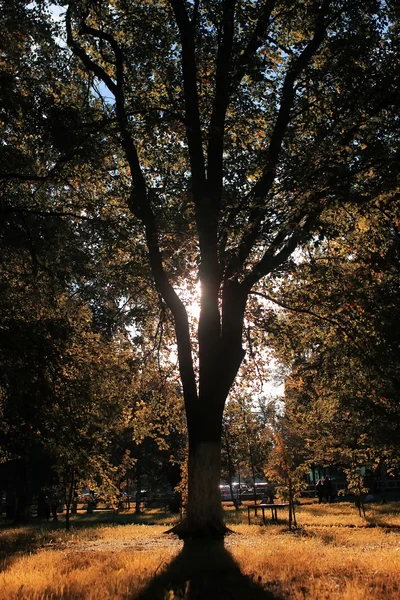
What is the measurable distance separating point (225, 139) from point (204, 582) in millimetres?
11445

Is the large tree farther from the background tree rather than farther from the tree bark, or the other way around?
the background tree

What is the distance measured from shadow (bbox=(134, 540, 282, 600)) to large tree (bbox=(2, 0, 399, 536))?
285 cm

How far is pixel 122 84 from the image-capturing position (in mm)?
13828

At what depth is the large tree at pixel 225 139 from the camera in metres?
10.6

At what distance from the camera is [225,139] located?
14.8 metres

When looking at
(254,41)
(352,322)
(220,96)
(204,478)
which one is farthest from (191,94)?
(204,478)

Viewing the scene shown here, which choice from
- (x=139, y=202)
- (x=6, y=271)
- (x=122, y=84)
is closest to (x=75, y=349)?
(x=6, y=271)

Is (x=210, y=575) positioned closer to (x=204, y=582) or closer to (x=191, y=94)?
(x=204, y=582)

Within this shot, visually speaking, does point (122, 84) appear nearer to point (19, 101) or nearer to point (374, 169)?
point (19, 101)

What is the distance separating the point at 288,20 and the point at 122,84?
4.57m

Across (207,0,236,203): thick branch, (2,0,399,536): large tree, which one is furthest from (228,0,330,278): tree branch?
(207,0,236,203): thick branch

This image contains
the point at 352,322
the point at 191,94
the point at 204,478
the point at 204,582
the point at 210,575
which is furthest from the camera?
the point at 352,322

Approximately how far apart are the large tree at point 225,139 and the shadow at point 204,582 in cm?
285

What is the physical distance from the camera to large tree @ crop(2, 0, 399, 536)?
417 inches
